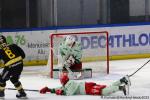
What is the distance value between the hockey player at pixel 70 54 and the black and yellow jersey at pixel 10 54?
216 cm

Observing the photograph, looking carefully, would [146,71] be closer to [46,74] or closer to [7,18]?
[46,74]

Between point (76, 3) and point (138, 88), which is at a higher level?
point (76, 3)

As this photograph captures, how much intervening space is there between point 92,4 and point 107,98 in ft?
18.9

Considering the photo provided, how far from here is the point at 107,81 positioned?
8.84 m

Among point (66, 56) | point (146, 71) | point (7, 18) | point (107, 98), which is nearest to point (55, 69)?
point (66, 56)

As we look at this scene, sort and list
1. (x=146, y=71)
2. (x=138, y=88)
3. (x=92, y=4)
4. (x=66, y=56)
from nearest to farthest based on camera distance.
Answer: (x=138, y=88) → (x=66, y=56) → (x=146, y=71) → (x=92, y=4)

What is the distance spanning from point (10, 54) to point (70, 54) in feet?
7.56

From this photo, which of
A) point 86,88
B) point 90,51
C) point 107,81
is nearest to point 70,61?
point 107,81

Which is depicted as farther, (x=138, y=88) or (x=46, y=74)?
(x=46, y=74)

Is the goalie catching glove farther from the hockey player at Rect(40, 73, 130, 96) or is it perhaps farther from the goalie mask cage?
the hockey player at Rect(40, 73, 130, 96)

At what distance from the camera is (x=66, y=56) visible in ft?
30.6

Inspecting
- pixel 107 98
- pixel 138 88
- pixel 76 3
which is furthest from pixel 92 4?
pixel 107 98

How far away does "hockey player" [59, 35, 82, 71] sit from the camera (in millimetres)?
9273

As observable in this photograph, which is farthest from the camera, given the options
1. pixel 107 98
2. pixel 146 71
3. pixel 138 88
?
pixel 146 71
